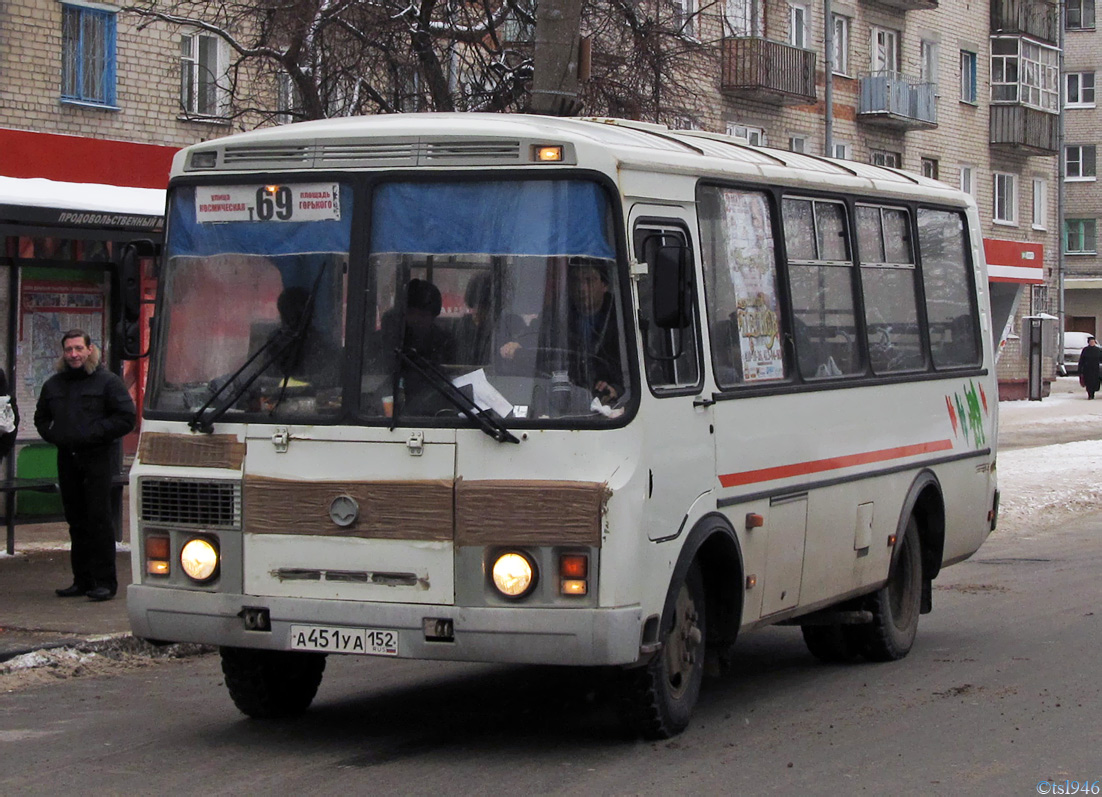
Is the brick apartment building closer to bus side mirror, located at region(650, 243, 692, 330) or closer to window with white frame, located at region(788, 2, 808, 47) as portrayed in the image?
window with white frame, located at region(788, 2, 808, 47)

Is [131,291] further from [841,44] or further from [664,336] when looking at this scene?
[841,44]

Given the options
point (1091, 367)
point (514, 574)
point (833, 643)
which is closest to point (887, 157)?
point (1091, 367)

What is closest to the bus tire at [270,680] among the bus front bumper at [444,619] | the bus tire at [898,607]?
the bus front bumper at [444,619]

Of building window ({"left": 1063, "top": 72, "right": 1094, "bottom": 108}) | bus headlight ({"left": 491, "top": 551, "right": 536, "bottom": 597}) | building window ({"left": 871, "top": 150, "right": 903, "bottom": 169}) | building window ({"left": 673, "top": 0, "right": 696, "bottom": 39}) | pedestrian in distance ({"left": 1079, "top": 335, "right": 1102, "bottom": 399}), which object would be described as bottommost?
bus headlight ({"left": 491, "top": 551, "right": 536, "bottom": 597})

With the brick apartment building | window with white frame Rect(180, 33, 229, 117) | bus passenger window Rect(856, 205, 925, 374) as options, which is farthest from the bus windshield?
the brick apartment building

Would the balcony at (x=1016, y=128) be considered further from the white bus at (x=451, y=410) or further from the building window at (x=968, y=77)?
the white bus at (x=451, y=410)

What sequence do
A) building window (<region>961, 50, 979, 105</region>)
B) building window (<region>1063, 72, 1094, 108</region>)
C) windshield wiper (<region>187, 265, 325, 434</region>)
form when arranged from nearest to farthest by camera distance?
1. windshield wiper (<region>187, 265, 325, 434</region>)
2. building window (<region>961, 50, 979, 105</region>)
3. building window (<region>1063, 72, 1094, 108</region>)

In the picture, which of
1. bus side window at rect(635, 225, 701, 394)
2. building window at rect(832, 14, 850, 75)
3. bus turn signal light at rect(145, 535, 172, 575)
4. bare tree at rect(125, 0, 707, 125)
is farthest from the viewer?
building window at rect(832, 14, 850, 75)

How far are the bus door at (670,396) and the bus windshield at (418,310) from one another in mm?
182

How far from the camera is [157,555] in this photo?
23.9ft

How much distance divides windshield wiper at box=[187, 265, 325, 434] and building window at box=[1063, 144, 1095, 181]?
204ft

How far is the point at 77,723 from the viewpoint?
26.4ft

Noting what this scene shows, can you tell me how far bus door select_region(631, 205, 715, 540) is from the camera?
6980 mm

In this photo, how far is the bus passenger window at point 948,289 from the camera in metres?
10.6
